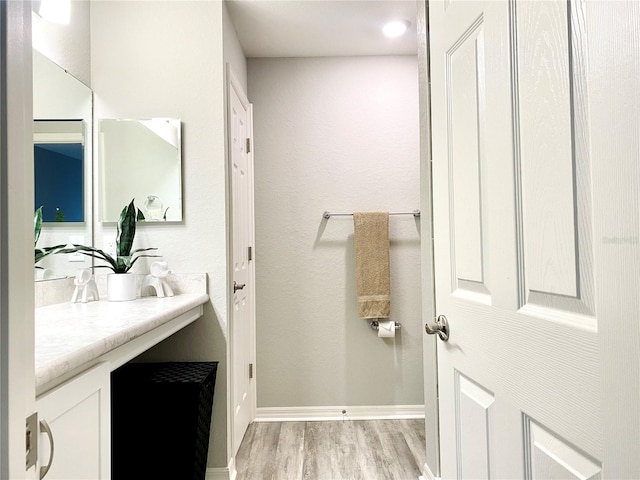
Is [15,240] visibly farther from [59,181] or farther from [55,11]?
[55,11]

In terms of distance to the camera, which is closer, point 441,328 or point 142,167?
point 441,328

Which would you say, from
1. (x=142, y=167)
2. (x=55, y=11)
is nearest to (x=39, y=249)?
(x=142, y=167)

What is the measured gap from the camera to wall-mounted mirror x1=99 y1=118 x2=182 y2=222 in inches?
89.2

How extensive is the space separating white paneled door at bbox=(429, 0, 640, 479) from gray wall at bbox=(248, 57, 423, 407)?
1960 mm

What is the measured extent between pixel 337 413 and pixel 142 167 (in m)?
1.99

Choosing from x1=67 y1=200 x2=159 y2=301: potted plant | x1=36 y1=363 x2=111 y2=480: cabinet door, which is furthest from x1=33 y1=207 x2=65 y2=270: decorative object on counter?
x1=36 y1=363 x2=111 y2=480: cabinet door

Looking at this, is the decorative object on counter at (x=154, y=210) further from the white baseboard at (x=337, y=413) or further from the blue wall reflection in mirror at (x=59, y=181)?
the white baseboard at (x=337, y=413)

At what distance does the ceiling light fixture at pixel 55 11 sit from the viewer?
1915mm

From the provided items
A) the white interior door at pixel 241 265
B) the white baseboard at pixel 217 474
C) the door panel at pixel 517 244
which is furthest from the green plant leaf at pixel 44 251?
the door panel at pixel 517 244

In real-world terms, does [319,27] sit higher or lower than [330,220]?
higher

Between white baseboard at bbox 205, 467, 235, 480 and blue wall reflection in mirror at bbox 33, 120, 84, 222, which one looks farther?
white baseboard at bbox 205, 467, 235, 480

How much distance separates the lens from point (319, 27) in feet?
8.80

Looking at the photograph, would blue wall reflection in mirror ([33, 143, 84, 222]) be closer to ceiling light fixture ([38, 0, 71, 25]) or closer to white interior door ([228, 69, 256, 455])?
ceiling light fixture ([38, 0, 71, 25])

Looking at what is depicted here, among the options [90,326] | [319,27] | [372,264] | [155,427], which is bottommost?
[155,427]
